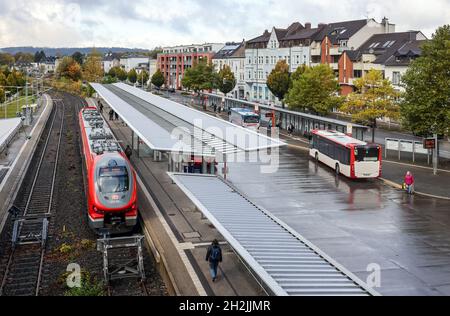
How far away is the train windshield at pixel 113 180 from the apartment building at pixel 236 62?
250 ft

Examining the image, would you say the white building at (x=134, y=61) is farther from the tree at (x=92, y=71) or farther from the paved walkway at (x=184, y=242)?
the paved walkway at (x=184, y=242)

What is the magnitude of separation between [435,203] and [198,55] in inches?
3926

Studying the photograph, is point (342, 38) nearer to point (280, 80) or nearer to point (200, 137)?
point (280, 80)

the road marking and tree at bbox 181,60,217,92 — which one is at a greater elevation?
tree at bbox 181,60,217,92

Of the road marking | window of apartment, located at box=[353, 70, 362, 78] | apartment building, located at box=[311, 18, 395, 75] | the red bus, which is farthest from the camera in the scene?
apartment building, located at box=[311, 18, 395, 75]

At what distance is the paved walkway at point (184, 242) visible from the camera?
1515cm

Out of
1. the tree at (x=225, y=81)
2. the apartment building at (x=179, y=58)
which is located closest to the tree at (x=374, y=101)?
the tree at (x=225, y=81)

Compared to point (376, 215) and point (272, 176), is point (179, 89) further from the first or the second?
point (376, 215)

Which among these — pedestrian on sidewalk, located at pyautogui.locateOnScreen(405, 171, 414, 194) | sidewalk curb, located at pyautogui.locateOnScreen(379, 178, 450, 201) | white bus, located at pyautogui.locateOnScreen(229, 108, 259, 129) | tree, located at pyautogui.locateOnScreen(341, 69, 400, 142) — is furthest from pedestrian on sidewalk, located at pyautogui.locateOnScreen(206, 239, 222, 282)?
white bus, located at pyautogui.locateOnScreen(229, 108, 259, 129)

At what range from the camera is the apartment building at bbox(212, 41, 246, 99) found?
97.0 m

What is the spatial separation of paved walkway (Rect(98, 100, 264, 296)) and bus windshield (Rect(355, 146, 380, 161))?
35.7 feet

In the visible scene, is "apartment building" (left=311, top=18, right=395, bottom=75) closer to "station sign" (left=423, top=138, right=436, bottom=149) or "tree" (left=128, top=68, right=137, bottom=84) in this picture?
"station sign" (left=423, top=138, right=436, bottom=149)

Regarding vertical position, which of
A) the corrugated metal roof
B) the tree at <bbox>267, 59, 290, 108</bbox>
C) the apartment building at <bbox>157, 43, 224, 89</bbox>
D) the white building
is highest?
the white building
